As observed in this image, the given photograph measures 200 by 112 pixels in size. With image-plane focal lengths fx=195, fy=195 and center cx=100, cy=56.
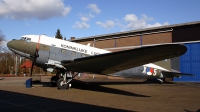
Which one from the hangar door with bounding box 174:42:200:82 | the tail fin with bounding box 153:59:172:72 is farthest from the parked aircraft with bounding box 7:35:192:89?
the hangar door with bounding box 174:42:200:82

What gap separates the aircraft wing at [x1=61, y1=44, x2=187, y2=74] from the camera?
962 cm

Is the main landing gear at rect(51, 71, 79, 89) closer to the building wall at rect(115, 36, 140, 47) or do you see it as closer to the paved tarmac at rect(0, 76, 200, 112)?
the paved tarmac at rect(0, 76, 200, 112)

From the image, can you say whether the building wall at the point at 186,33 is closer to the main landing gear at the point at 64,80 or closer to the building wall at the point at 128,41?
the building wall at the point at 128,41

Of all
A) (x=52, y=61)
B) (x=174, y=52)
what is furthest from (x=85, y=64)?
(x=174, y=52)

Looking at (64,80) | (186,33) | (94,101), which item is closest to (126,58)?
(94,101)

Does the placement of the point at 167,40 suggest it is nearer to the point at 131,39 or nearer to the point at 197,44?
the point at 197,44

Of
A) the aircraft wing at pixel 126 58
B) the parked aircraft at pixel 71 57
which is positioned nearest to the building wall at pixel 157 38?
the parked aircraft at pixel 71 57

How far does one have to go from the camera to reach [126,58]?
11.5 metres

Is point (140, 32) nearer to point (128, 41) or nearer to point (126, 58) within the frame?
point (128, 41)

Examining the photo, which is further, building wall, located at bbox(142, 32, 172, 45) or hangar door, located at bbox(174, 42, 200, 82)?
building wall, located at bbox(142, 32, 172, 45)

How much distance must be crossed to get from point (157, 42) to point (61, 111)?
84.8 feet

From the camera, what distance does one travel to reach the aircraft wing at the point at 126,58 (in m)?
9.62

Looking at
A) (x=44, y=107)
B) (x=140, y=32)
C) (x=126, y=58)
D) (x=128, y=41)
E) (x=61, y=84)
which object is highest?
(x=140, y=32)

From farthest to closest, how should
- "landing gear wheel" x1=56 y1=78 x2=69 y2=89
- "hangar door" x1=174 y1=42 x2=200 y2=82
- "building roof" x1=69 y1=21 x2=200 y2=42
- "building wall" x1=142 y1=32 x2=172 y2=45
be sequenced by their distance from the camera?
"building wall" x1=142 y1=32 x2=172 y2=45 < "building roof" x1=69 y1=21 x2=200 y2=42 < "hangar door" x1=174 y1=42 x2=200 y2=82 < "landing gear wheel" x1=56 y1=78 x2=69 y2=89
